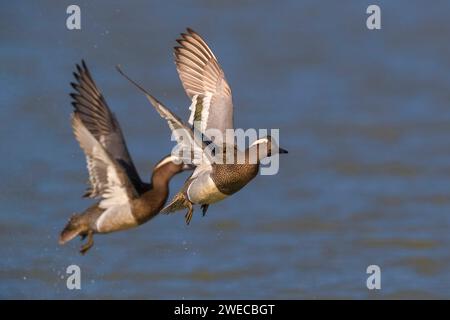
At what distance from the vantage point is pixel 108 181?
7371mm

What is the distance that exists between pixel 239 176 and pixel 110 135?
86cm

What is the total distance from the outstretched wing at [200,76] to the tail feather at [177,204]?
2.32 ft

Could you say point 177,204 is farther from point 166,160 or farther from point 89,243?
point 89,243

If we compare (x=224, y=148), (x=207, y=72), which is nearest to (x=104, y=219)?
(x=224, y=148)

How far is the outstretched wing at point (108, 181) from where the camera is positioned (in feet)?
24.0

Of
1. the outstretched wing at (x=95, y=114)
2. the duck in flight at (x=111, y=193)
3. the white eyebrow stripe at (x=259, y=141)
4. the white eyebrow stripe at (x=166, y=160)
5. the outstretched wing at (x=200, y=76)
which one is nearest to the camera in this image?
the duck in flight at (x=111, y=193)

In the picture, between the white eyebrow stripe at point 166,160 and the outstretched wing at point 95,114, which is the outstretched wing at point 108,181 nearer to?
the white eyebrow stripe at point 166,160

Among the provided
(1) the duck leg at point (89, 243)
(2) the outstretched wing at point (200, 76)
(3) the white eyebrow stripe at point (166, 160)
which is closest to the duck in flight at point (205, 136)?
(2) the outstretched wing at point (200, 76)

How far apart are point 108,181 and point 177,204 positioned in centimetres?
Result: 128

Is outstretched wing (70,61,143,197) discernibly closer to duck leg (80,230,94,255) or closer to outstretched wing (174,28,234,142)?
duck leg (80,230,94,255)

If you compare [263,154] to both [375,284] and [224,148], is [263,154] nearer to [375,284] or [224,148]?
[224,148]

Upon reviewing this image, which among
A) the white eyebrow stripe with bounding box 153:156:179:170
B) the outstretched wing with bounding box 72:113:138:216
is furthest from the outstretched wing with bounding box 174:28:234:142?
the outstretched wing with bounding box 72:113:138:216

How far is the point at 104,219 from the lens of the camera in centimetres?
737

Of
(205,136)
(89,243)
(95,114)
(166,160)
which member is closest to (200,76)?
(205,136)
